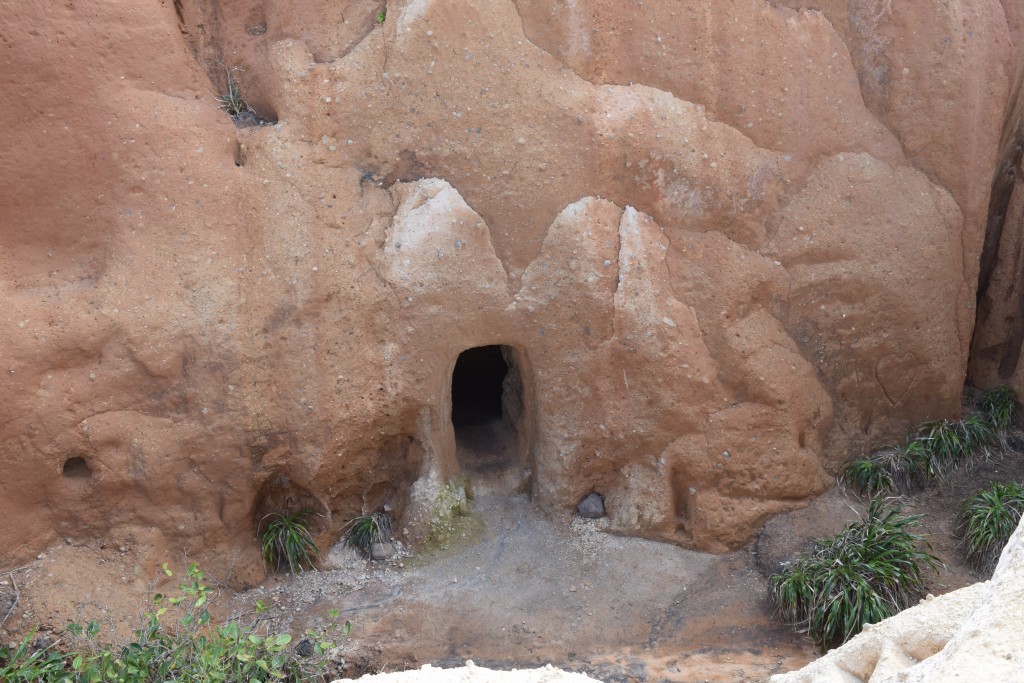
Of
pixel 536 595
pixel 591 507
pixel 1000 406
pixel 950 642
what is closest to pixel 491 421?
pixel 591 507

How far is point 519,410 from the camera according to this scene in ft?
26.1

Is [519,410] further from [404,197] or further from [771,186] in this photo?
[771,186]

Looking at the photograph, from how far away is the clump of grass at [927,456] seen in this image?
7.44 metres

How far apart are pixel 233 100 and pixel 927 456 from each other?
5.64m

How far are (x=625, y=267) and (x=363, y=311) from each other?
1811 millimetres

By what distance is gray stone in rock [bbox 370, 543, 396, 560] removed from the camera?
723 cm

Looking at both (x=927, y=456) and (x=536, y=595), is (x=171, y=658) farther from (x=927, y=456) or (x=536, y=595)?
(x=927, y=456)

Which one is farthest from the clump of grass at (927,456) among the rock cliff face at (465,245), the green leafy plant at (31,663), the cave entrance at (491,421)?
the green leafy plant at (31,663)

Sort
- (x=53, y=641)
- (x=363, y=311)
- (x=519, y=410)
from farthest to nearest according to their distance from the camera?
(x=519, y=410) < (x=363, y=311) < (x=53, y=641)

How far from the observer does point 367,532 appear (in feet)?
23.8

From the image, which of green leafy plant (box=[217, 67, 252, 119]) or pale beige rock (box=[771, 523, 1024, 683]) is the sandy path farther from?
green leafy plant (box=[217, 67, 252, 119])

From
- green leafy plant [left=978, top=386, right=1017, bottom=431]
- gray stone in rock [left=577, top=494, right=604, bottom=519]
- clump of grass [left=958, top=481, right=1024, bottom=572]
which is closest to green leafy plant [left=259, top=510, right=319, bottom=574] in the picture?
gray stone in rock [left=577, top=494, right=604, bottom=519]

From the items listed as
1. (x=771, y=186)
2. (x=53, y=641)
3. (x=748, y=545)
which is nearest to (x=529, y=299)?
(x=771, y=186)

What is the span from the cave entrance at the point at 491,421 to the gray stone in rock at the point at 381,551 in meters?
0.81
